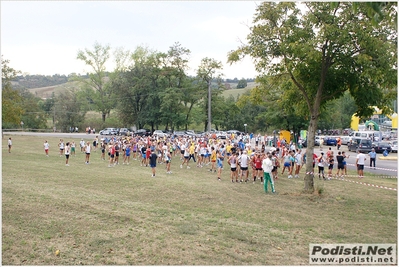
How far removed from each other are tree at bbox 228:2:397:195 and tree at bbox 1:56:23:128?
23052mm

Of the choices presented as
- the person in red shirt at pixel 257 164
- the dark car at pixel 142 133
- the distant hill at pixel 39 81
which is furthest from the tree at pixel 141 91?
the distant hill at pixel 39 81

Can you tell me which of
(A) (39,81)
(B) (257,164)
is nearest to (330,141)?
(B) (257,164)

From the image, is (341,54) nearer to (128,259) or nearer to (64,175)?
(128,259)

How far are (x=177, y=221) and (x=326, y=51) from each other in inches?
345

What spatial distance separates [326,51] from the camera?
1434 centimetres

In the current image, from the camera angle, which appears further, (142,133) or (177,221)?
(142,133)

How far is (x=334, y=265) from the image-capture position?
7906mm

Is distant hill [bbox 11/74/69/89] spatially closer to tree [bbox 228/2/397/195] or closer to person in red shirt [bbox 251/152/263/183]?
person in red shirt [bbox 251/152/263/183]

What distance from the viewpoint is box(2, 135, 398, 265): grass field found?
827cm

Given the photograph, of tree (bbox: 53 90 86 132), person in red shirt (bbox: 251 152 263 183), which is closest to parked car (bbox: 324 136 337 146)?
person in red shirt (bbox: 251 152 263 183)

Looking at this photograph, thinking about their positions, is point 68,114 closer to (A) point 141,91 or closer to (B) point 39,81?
Answer: (A) point 141,91


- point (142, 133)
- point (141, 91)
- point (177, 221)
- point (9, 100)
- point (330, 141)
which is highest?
point (141, 91)

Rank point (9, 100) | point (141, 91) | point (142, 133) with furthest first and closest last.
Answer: point (142, 133) < point (141, 91) < point (9, 100)

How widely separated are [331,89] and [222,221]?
784 cm
